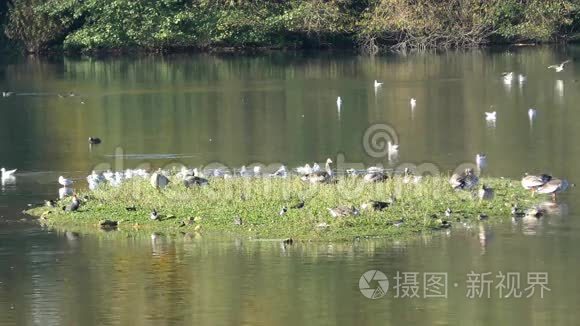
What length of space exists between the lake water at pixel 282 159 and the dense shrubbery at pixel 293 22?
3.23 metres

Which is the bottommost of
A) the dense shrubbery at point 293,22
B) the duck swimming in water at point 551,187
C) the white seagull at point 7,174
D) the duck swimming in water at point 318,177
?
the white seagull at point 7,174

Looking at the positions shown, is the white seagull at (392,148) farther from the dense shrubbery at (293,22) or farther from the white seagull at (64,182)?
the dense shrubbery at (293,22)

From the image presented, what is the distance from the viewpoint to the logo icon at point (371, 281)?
1571cm

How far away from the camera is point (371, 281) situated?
53.3ft

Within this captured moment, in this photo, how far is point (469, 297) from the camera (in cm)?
1551

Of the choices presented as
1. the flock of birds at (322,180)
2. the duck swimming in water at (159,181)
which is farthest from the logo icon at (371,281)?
the duck swimming in water at (159,181)

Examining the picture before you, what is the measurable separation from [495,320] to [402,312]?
3.44ft

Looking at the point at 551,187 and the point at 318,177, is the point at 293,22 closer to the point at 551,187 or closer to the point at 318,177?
the point at 318,177

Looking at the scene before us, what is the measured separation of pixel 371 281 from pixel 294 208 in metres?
3.46

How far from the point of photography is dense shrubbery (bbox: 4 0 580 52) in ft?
202

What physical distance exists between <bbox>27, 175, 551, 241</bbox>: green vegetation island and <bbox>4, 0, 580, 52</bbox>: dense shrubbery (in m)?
40.4

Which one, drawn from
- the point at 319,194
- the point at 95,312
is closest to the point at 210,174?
the point at 319,194

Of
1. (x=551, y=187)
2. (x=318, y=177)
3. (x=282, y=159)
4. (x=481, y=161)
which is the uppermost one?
(x=318, y=177)

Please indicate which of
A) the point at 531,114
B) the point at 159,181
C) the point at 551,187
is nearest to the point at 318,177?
the point at 159,181
